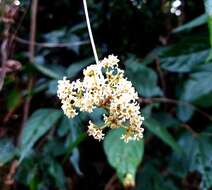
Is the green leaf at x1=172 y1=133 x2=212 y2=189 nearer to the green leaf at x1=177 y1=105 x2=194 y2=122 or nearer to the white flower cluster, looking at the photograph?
the green leaf at x1=177 y1=105 x2=194 y2=122

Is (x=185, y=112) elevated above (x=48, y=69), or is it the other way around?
(x=48, y=69)

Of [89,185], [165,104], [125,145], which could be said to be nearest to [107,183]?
[89,185]

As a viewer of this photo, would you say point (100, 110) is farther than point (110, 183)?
No

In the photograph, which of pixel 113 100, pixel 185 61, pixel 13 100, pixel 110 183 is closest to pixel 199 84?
pixel 185 61

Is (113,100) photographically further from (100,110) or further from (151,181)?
(151,181)

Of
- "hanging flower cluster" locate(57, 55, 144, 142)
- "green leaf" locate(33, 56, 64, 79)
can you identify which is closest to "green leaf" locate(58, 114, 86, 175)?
"green leaf" locate(33, 56, 64, 79)

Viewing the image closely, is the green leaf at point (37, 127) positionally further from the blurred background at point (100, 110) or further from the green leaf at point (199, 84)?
the green leaf at point (199, 84)
